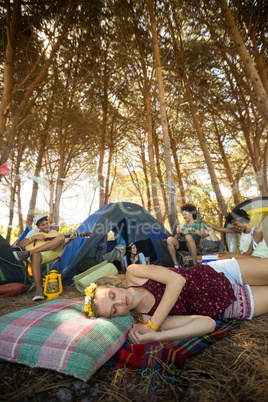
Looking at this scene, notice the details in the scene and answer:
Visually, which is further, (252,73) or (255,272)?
(252,73)

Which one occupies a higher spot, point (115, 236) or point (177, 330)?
point (115, 236)

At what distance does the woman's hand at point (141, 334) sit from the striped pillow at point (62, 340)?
5cm

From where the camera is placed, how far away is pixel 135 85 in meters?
9.19

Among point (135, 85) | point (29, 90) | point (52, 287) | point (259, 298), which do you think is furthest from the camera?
point (135, 85)

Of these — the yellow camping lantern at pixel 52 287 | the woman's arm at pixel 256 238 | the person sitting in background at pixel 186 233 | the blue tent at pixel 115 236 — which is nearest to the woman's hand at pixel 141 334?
the yellow camping lantern at pixel 52 287

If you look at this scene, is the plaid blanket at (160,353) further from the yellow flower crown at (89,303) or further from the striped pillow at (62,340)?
the yellow flower crown at (89,303)

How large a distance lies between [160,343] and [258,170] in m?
8.82

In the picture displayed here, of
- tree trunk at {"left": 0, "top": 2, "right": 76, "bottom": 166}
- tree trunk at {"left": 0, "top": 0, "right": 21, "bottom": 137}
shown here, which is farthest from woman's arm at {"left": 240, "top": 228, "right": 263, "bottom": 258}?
tree trunk at {"left": 0, "top": 0, "right": 21, "bottom": 137}

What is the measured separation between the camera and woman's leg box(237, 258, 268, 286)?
5.85 ft

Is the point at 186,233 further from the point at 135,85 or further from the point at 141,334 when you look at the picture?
the point at 135,85

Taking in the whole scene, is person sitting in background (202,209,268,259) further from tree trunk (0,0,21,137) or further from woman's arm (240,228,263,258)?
tree trunk (0,0,21,137)

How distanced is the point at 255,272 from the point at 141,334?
104cm

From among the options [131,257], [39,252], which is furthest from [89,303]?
[131,257]

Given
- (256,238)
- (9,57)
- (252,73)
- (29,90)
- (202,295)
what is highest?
(9,57)
